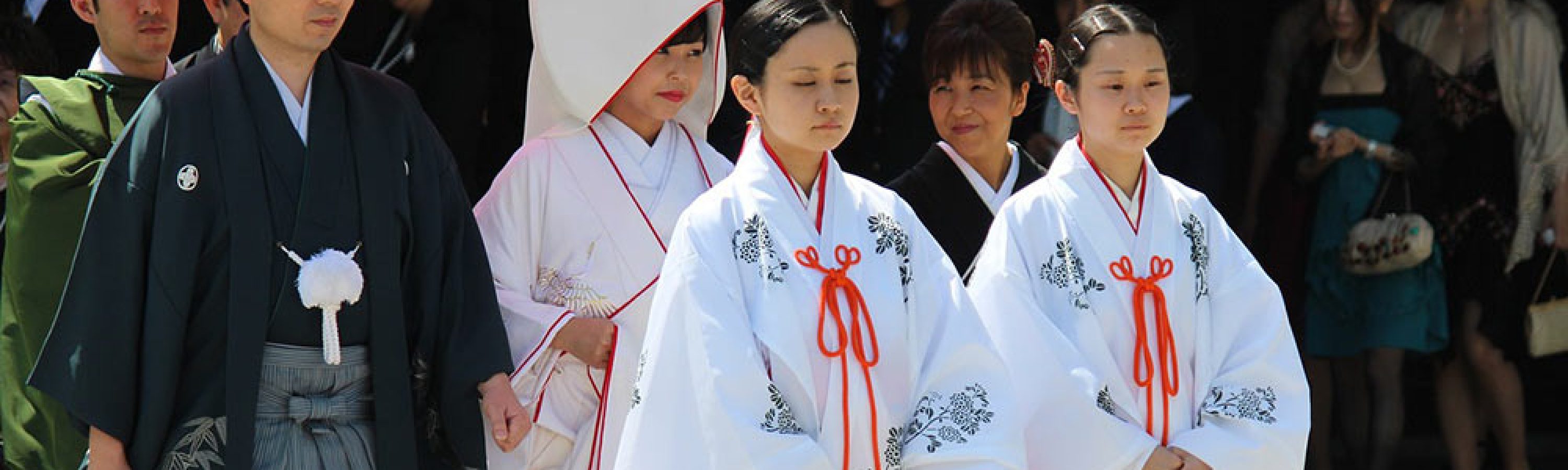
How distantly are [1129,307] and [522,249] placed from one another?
1322mm

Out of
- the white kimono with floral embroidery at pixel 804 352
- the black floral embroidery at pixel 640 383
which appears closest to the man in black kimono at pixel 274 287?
the black floral embroidery at pixel 640 383

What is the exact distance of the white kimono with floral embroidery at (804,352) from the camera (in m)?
3.69

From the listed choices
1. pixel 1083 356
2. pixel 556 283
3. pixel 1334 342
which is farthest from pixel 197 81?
pixel 1334 342

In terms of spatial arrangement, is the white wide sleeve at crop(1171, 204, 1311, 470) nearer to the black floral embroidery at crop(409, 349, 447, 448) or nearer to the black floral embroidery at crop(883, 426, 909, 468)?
the black floral embroidery at crop(883, 426, 909, 468)

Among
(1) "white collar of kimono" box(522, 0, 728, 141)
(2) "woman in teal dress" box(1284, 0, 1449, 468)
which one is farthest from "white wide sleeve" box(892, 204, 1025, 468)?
(2) "woman in teal dress" box(1284, 0, 1449, 468)

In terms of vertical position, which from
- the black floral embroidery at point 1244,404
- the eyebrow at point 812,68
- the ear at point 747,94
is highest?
the eyebrow at point 812,68

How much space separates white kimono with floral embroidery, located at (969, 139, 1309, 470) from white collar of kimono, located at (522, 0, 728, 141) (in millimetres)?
881

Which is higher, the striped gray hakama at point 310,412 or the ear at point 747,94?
the ear at point 747,94

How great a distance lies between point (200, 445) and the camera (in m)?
3.67

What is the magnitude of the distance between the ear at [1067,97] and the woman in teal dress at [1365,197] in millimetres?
2578

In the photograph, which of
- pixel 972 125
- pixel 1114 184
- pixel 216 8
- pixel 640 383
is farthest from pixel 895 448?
pixel 216 8

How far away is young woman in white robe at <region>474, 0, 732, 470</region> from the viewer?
4.46 meters

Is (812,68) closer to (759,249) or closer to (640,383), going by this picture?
(759,249)

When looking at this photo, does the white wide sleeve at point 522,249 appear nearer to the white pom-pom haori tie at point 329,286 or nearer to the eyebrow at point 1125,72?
the white pom-pom haori tie at point 329,286
